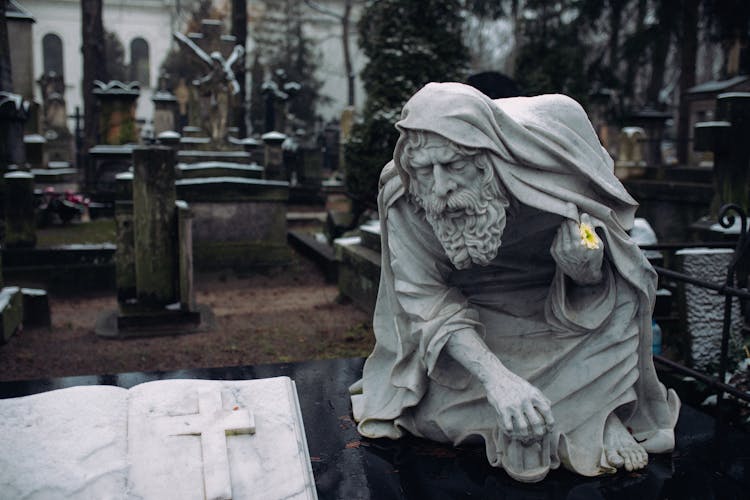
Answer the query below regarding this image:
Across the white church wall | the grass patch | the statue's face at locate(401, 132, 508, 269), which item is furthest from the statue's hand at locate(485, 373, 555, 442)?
the white church wall

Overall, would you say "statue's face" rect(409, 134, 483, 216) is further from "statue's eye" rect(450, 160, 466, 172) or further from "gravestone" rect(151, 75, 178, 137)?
"gravestone" rect(151, 75, 178, 137)

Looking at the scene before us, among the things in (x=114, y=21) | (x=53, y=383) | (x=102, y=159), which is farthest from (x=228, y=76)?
(x=114, y=21)

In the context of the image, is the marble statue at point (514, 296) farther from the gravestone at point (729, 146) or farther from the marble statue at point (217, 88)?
the marble statue at point (217, 88)

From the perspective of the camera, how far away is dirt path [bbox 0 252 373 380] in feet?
19.5

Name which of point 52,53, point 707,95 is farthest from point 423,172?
point 52,53

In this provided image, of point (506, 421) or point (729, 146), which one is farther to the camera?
point (729, 146)

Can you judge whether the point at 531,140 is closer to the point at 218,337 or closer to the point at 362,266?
the point at 362,266

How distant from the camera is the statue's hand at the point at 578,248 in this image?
254cm

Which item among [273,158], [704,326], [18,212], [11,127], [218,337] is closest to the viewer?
[704,326]

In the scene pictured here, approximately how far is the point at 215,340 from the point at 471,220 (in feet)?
15.4

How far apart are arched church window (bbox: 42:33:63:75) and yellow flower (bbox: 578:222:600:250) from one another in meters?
45.8

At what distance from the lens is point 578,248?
255 centimetres

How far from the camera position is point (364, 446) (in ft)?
9.77

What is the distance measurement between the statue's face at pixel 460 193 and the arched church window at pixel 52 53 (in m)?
45.6
